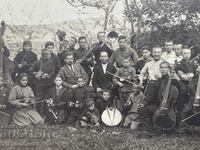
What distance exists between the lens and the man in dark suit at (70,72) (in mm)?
6941

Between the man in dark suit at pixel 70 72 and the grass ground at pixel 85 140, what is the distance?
117 centimetres

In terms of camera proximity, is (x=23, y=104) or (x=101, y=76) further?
(x=101, y=76)

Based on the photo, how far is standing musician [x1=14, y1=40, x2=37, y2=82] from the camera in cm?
719

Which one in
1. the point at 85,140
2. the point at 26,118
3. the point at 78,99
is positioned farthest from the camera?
the point at 78,99

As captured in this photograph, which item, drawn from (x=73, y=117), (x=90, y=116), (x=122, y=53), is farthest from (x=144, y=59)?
(x=73, y=117)

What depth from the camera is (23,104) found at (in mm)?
6488

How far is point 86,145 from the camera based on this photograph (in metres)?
5.17

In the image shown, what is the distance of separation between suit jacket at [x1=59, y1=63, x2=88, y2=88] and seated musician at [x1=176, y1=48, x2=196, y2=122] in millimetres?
1684

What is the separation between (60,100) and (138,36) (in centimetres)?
197

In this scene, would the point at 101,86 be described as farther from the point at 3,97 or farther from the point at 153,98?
the point at 3,97

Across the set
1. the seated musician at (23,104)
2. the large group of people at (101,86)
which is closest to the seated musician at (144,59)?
the large group of people at (101,86)

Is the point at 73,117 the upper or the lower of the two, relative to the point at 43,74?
lower

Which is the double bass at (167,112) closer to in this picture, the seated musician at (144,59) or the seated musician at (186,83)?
the seated musician at (186,83)

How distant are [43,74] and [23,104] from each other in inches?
31.3
